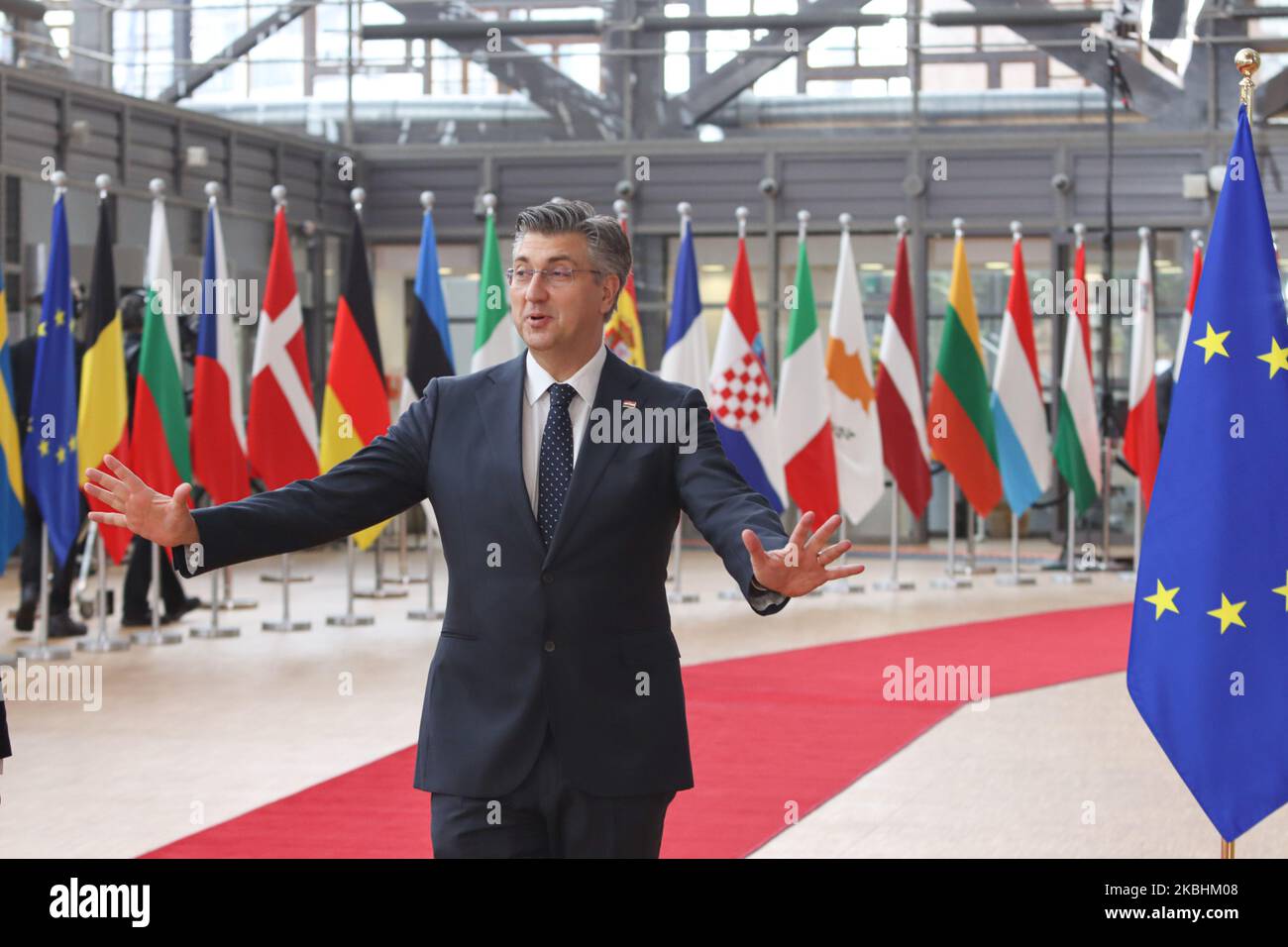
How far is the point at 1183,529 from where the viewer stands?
156 inches

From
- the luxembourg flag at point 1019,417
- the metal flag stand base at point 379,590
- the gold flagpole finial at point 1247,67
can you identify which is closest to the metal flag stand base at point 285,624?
the metal flag stand base at point 379,590

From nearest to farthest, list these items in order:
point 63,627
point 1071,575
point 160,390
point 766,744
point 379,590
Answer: point 766,744, point 160,390, point 63,627, point 379,590, point 1071,575

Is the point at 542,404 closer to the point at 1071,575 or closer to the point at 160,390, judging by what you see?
the point at 160,390

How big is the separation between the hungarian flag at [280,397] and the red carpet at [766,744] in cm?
276

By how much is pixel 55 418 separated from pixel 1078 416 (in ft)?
24.3

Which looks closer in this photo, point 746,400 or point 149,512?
point 149,512

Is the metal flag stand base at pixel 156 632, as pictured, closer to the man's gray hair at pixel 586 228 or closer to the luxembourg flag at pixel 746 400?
the luxembourg flag at pixel 746 400

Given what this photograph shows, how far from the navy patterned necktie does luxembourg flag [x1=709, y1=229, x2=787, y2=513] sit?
8.46 m

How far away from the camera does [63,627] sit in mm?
9453

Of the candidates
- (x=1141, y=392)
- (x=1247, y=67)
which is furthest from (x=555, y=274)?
(x=1141, y=392)

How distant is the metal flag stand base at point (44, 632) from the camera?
340 inches

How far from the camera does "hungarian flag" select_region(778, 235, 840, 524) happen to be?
11.7 metres

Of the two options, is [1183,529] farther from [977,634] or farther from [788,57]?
[788,57]

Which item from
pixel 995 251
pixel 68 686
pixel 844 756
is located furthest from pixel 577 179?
pixel 844 756
